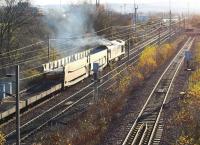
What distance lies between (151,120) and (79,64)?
9.66 m

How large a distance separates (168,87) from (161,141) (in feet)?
37.9

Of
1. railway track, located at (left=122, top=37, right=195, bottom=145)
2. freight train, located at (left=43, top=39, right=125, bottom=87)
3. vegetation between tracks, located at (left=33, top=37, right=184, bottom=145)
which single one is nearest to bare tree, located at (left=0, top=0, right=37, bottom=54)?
freight train, located at (left=43, top=39, right=125, bottom=87)

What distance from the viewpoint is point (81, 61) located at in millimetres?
27969

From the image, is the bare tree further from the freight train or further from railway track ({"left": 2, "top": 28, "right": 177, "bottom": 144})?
railway track ({"left": 2, "top": 28, "right": 177, "bottom": 144})

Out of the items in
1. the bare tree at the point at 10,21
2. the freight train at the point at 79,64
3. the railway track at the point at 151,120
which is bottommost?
the railway track at the point at 151,120

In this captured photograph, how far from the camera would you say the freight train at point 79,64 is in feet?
84.6

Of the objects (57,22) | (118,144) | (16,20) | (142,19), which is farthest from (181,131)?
(142,19)

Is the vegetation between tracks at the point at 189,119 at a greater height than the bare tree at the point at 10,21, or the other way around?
the bare tree at the point at 10,21

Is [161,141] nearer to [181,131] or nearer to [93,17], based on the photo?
[181,131]

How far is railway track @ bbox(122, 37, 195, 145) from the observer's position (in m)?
16.0

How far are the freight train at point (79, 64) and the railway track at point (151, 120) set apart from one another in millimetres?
5006

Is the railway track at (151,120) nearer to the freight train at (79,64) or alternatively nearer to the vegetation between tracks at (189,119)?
the vegetation between tracks at (189,119)

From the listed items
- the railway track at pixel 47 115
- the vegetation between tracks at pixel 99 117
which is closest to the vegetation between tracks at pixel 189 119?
the vegetation between tracks at pixel 99 117

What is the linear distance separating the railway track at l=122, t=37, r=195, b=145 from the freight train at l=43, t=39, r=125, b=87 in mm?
5006
